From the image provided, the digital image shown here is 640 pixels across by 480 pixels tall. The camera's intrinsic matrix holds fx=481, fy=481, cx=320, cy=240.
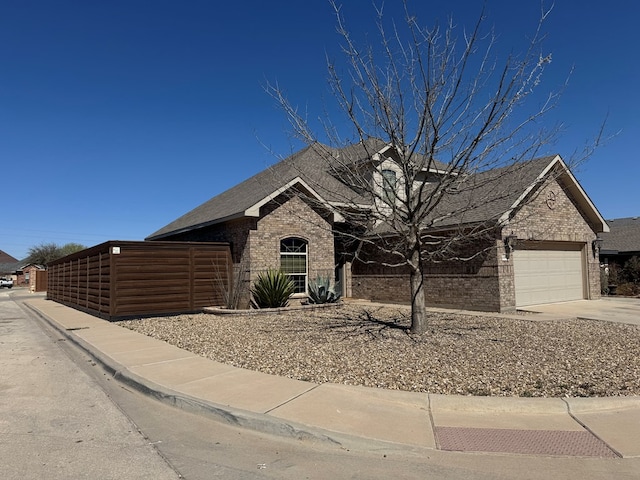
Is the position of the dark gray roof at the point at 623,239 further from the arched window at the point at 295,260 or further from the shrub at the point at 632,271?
the arched window at the point at 295,260

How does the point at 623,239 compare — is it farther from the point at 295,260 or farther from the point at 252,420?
the point at 252,420

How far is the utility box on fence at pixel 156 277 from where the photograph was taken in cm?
1503

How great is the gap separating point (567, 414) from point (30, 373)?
27.2 ft

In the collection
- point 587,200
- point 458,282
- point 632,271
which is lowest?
point 458,282

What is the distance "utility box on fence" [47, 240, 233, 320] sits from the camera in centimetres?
1503

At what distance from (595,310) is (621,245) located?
57.2 feet

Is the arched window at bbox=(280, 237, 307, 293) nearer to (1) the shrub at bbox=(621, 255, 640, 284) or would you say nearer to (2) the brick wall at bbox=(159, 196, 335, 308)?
(2) the brick wall at bbox=(159, 196, 335, 308)

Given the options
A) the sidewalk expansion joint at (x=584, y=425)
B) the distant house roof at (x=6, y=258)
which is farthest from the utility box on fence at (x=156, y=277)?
the distant house roof at (x=6, y=258)

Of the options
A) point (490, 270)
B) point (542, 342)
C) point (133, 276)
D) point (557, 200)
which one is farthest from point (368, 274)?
point (542, 342)

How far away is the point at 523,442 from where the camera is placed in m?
4.69

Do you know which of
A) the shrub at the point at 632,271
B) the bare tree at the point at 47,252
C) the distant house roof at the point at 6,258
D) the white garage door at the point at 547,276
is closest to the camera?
the white garage door at the point at 547,276

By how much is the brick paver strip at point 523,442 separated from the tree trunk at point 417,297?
16.2ft

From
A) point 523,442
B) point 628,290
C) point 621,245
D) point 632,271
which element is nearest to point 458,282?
point 523,442

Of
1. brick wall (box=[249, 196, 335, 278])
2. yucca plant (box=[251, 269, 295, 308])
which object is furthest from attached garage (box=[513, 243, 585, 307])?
yucca plant (box=[251, 269, 295, 308])
